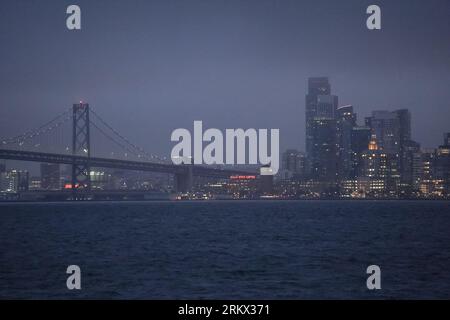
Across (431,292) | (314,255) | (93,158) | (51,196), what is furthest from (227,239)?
(51,196)

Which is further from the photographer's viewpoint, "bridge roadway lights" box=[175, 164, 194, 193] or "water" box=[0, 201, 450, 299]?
"bridge roadway lights" box=[175, 164, 194, 193]

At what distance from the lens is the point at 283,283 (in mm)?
22234

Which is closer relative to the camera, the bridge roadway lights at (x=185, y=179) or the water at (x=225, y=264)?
the water at (x=225, y=264)

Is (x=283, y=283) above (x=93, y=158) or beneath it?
beneath

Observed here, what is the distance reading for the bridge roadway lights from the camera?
386 ft

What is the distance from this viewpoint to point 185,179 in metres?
121

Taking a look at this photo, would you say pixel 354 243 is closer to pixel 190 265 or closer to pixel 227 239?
pixel 227 239

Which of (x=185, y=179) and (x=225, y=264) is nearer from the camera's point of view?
(x=225, y=264)

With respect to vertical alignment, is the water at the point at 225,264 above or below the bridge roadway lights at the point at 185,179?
below

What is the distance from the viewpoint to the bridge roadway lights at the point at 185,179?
117625 mm

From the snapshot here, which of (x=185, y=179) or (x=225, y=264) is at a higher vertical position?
(x=185, y=179)

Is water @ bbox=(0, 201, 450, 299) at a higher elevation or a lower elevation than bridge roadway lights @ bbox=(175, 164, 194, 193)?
lower
